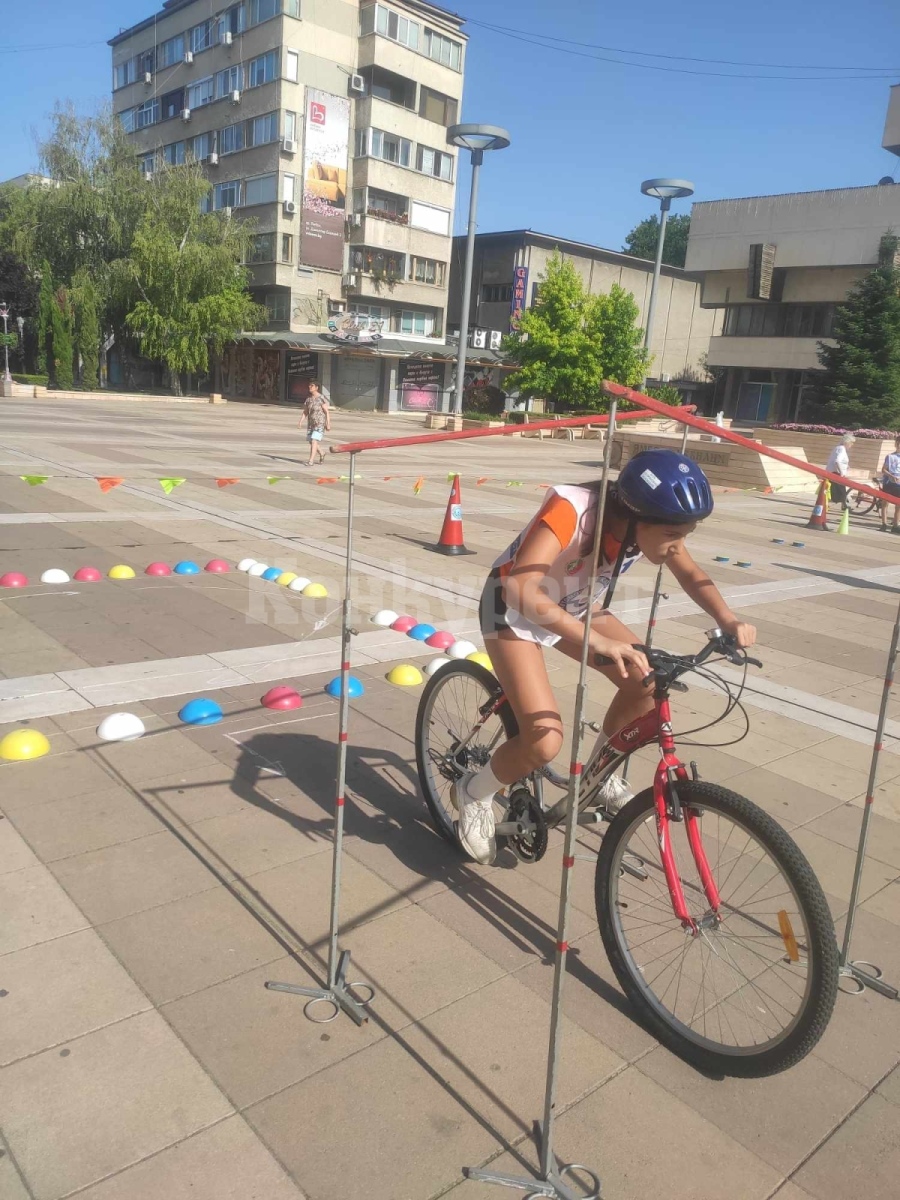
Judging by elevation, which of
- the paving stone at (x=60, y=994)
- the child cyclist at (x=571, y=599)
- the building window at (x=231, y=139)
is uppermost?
the building window at (x=231, y=139)

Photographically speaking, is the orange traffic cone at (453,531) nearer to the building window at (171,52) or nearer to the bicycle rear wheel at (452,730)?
the bicycle rear wheel at (452,730)

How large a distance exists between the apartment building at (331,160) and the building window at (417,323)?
0.55ft

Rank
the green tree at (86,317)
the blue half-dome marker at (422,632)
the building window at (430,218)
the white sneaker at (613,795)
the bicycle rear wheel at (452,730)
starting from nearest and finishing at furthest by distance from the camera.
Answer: the white sneaker at (613,795)
the bicycle rear wheel at (452,730)
the blue half-dome marker at (422,632)
the green tree at (86,317)
the building window at (430,218)

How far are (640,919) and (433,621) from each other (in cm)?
464

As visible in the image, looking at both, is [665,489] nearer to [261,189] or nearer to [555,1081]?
[555,1081]

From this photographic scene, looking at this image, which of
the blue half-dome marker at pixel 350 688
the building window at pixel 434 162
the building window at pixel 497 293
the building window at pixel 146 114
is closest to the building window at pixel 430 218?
the building window at pixel 434 162

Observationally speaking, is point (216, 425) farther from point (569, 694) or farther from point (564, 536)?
point (564, 536)

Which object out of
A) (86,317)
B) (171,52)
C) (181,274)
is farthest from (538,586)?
(171,52)

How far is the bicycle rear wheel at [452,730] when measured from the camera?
404 cm

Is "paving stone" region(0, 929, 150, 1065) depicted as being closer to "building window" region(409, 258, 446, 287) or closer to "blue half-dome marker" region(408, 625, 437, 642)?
"blue half-dome marker" region(408, 625, 437, 642)

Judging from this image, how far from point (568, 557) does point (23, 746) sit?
3.28 m

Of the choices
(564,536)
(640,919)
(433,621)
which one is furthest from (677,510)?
(433,621)

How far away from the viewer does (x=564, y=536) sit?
120 inches

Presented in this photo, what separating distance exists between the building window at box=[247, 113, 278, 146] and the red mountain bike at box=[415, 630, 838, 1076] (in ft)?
167
